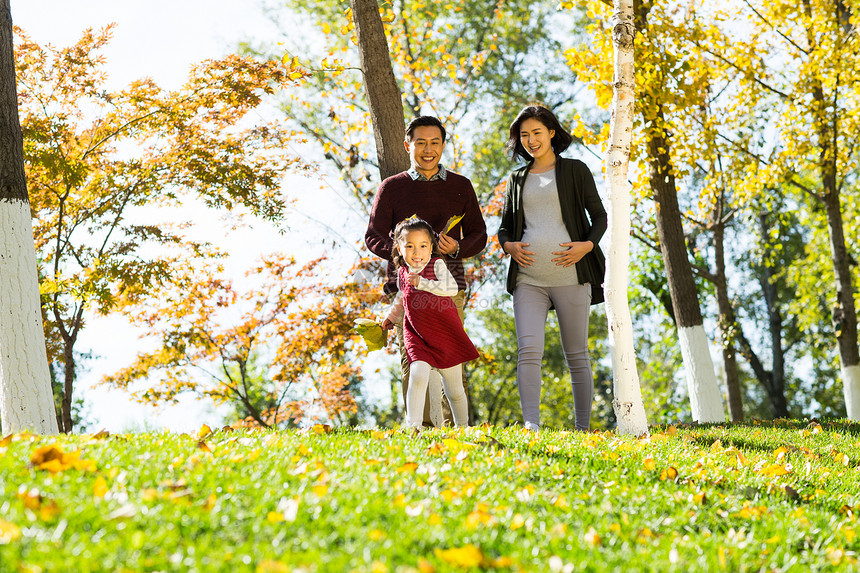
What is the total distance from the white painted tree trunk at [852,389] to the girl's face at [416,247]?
8.94 m

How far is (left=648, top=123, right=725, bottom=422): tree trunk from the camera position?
957 centimetres

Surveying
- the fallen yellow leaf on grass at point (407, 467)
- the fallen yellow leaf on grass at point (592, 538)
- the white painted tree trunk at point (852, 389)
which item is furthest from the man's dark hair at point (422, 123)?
the white painted tree trunk at point (852, 389)

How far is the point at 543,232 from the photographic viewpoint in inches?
207

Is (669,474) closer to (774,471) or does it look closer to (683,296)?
(774,471)

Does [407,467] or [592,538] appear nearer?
[592,538]

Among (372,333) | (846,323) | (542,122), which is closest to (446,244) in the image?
(372,333)

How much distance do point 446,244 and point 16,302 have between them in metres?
3.74

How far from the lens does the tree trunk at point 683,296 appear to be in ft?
31.4

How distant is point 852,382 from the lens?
11.1 m

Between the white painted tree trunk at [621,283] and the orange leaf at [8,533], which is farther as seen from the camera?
the white painted tree trunk at [621,283]

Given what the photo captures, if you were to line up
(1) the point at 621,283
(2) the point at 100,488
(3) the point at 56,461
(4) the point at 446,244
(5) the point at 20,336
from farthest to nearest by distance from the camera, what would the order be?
(5) the point at 20,336 < (1) the point at 621,283 < (4) the point at 446,244 < (3) the point at 56,461 < (2) the point at 100,488

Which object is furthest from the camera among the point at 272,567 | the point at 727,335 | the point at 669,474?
the point at 727,335

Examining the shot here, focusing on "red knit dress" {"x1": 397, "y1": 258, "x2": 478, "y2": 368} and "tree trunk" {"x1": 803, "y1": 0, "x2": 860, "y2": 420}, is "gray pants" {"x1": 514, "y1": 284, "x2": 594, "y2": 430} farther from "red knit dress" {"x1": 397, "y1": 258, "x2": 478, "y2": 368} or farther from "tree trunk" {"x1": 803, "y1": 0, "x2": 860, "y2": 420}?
"tree trunk" {"x1": 803, "y1": 0, "x2": 860, "y2": 420}

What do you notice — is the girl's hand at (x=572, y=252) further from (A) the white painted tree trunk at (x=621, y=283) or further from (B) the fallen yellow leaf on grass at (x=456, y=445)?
(B) the fallen yellow leaf on grass at (x=456, y=445)
